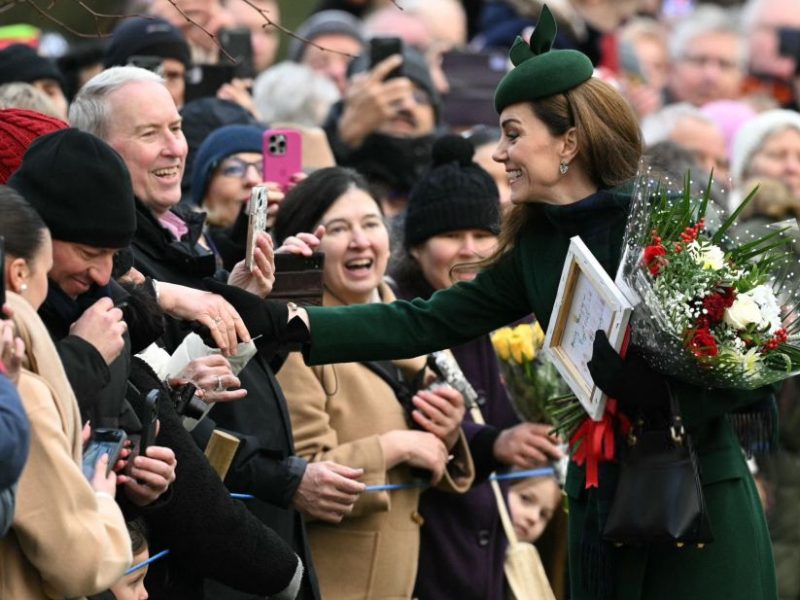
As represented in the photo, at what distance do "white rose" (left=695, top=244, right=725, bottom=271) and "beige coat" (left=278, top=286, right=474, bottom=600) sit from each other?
5.02 feet

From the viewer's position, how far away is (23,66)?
796 centimetres

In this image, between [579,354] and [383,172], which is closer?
[579,354]

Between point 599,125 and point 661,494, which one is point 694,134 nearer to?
point 599,125

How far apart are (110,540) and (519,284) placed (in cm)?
213

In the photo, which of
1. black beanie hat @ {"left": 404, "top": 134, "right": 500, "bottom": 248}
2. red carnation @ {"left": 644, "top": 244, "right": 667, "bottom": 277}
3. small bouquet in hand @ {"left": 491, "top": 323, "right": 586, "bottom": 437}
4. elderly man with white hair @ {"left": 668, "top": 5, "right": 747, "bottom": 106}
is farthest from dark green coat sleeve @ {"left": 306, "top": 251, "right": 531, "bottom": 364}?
elderly man with white hair @ {"left": 668, "top": 5, "right": 747, "bottom": 106}

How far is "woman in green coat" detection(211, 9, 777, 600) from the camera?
5672 millimetres

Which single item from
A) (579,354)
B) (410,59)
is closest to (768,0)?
(410,59)

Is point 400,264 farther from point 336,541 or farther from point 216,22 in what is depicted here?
point 216,22

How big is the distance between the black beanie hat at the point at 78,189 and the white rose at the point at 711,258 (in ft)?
5.71

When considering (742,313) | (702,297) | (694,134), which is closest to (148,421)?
(702,297)

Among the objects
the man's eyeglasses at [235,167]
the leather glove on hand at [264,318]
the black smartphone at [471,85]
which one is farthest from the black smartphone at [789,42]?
the leather glove on hand at [264,318]

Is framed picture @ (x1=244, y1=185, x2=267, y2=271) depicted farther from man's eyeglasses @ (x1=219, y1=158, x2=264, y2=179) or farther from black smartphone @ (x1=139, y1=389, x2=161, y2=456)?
man's eyeglasses @ (x1=219, y1=158, x2=264, y2=179)

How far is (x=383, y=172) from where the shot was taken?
29.0 ft

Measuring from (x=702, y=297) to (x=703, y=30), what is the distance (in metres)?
8.06
